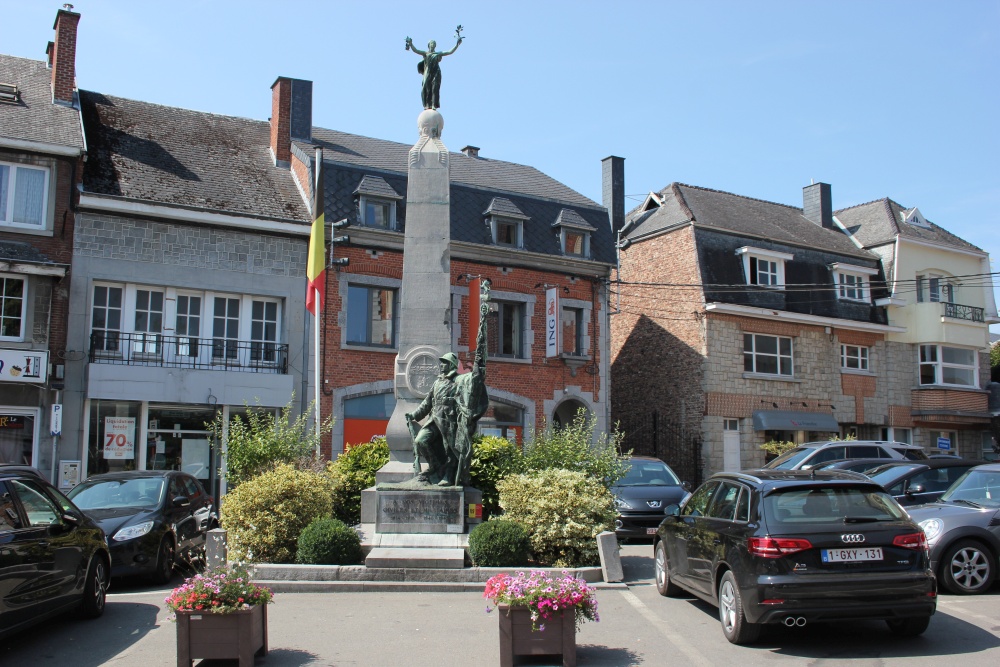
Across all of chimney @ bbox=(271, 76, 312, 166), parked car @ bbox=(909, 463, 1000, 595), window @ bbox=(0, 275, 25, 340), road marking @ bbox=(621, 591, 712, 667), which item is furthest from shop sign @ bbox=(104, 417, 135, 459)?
parked car @ bbox=(909, 463, 1000, 595)

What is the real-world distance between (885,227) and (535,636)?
30.8 metres

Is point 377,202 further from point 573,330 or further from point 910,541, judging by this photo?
point 910,541

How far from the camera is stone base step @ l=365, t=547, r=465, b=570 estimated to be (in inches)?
413

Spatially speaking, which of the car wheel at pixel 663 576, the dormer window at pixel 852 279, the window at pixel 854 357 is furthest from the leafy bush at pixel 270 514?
the dormer window at pixel 852 279

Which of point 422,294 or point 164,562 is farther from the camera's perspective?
point 422,294

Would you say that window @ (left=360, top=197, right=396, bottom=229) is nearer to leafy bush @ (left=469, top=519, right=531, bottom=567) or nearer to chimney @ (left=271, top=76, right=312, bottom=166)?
chimney @ (left=271, top=76, right=312, bottom=166)

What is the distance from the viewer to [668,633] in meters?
8.32

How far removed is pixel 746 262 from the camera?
29844mm

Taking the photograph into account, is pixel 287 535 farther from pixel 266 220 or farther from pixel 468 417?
pixel 266 220

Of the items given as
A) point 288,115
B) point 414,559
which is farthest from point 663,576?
point 288,115

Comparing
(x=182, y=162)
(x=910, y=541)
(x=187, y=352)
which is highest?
(x=182, y=162)

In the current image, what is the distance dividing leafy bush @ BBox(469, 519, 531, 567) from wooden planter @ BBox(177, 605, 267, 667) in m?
4.16

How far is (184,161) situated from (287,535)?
15.0m

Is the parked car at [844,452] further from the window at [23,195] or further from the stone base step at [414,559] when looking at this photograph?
the window at [23,195]
